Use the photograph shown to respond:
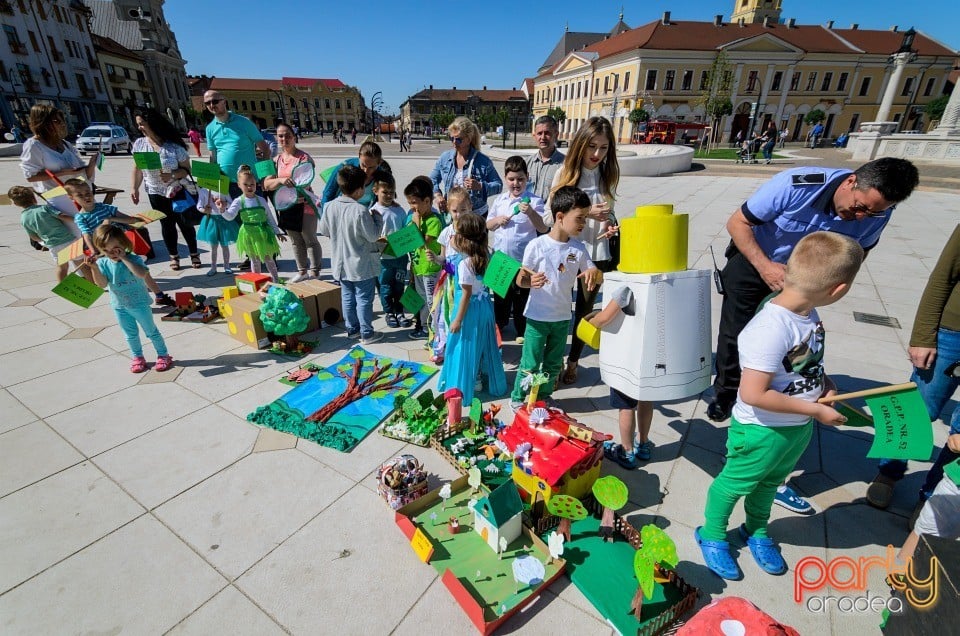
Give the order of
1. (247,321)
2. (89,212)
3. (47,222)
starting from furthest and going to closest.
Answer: (47,222) < (89,212) < (247,321)

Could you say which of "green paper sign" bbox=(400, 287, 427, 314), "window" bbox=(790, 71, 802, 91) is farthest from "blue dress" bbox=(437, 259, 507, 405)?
"window" bbox=(790, 71, 802, 91)

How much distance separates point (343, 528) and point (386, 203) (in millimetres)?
3330

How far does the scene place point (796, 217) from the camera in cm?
267

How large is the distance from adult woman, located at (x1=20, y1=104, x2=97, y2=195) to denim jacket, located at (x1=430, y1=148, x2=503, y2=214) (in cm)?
462

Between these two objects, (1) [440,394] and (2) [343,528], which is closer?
(2) [343,528]

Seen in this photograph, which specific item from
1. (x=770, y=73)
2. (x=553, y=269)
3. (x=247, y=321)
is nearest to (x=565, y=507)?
(x=553, y=269)

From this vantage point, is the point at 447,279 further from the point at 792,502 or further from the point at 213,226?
the point at 213,226

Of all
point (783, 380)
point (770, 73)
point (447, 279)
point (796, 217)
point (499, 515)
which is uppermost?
point (770, 73)

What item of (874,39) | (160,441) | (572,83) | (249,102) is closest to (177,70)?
(249,102)

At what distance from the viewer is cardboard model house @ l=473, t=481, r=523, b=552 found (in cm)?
222

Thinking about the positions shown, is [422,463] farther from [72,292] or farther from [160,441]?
[72,292]

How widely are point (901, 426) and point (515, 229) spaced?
291 centimetres

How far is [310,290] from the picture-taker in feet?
16.5

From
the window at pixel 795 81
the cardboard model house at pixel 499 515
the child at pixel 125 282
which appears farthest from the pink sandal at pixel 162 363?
the window at pixel 795 81
